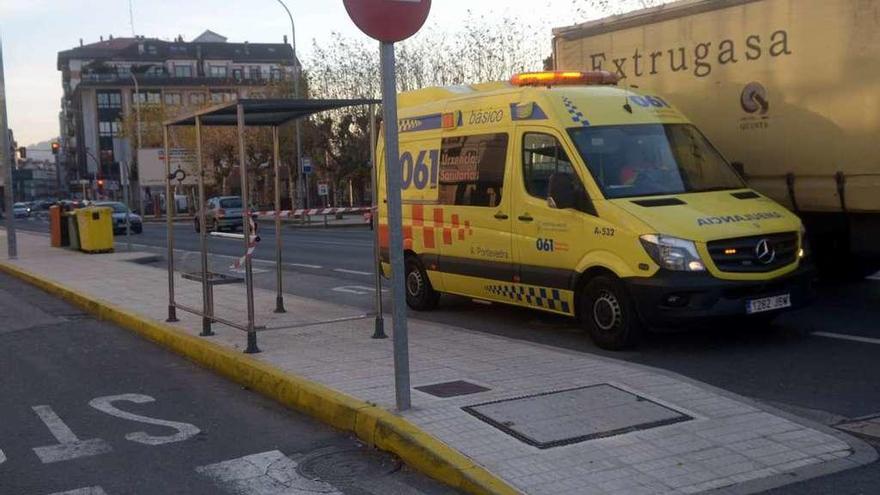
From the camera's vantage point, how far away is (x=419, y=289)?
458 inches

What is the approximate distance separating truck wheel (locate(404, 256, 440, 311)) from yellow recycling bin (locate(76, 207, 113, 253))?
47.7ft

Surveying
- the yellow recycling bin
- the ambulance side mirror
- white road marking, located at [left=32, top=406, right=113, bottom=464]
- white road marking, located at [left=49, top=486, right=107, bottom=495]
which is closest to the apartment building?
the yellow recycling bin

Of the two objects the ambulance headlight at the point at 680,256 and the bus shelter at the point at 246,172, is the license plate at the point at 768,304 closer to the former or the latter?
the ambulance headlight at the point at 680,256

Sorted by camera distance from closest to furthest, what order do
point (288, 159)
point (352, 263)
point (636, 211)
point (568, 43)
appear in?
point (636, 211)
point (568, 43)
point (352, 263)
point (288, 159)

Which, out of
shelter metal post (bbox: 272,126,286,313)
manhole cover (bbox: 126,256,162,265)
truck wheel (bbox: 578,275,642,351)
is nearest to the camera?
truck wheel (bbox: 578,275,642,351)

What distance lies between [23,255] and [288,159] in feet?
104

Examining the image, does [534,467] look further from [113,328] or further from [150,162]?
[150,162]

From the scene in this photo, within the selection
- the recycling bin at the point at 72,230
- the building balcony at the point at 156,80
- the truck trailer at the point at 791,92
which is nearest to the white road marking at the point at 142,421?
the truck trailer at the point at 791,92

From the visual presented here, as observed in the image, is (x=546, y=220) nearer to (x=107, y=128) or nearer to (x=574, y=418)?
(x=574, y=418)

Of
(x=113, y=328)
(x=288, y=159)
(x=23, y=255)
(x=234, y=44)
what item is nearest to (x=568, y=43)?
A: (x=113, y=328)

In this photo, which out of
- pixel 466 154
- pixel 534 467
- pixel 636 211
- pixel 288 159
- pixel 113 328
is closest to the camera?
pixel 534 467

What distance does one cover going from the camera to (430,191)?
11.2m

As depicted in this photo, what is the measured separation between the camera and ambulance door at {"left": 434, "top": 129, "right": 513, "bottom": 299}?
10.0 metres

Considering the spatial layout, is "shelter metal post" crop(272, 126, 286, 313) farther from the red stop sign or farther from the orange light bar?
the red stop sign
